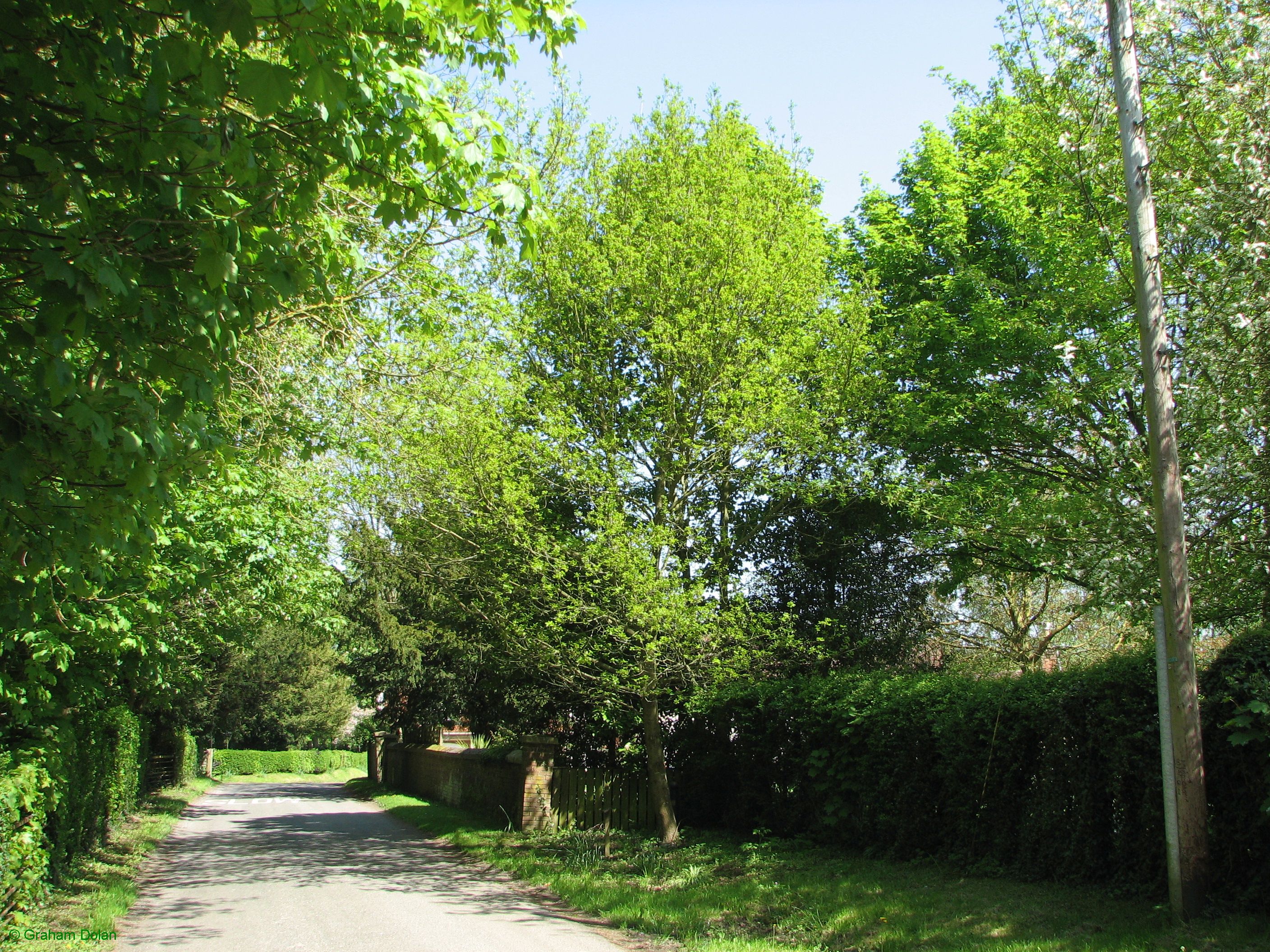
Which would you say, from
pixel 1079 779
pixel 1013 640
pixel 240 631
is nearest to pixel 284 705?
pixel 240 631

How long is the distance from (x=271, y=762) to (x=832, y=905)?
160ft

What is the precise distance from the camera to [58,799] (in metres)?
9.39

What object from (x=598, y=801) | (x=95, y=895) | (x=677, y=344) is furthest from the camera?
(x=598, y=801)

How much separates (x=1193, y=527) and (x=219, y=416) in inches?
375

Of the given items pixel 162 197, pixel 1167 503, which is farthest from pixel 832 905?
pixel 162 197

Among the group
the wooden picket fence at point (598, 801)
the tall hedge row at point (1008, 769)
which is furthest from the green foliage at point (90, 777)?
the tall hedge row at point (1008, 769)

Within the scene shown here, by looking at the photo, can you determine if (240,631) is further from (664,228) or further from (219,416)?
(664,228)

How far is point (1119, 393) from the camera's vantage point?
13.6 m

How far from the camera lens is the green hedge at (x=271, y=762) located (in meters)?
48.4

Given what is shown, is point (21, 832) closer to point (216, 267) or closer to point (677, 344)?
point (216, 267)

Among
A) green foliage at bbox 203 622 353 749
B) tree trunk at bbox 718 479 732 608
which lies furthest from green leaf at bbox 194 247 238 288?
green foliage at bbox 203 622 353 749

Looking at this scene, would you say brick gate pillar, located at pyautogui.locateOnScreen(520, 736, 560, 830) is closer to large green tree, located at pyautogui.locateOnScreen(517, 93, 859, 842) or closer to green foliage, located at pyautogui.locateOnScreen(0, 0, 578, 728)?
large green tree, located at pyautogui.locateOnScreen(517, 93, 859, 842)

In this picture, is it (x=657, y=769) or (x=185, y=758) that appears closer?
(x=657, y=769)

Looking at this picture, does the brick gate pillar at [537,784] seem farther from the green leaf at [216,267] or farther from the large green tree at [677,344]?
the green leaf at [216,267]
